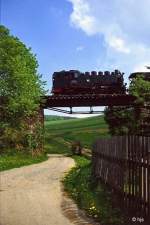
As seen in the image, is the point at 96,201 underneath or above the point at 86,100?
underneath

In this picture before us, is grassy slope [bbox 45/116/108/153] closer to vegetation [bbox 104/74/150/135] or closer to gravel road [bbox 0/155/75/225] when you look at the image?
vegetation [bbox 104/74/150/135]

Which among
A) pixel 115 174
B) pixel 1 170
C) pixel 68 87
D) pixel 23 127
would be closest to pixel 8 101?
pixel 23 127

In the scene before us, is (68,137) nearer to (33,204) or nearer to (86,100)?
(86,100)

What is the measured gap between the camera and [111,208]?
53.7 feet

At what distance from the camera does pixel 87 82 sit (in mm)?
63656

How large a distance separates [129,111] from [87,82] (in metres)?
8.50

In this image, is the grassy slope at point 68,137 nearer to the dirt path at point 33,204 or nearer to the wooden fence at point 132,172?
the dirt path at point 33,204

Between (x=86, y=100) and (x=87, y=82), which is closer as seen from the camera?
(x=87, y=82)

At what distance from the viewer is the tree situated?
56.0 m

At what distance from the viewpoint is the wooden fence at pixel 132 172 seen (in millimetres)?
13703

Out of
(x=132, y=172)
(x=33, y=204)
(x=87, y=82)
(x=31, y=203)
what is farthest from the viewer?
(x=87, y=82)

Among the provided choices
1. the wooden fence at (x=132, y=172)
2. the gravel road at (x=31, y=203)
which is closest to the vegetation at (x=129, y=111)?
the gravel road at (x=31, y=203)

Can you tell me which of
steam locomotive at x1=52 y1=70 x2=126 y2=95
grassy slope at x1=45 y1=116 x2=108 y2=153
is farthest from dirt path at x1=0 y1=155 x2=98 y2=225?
grassy slope at x1=45 y1=116 x2=108 y2=153

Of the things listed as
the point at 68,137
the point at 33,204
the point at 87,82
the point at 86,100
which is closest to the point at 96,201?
the point at 33,204
